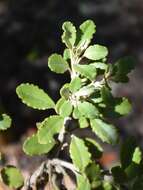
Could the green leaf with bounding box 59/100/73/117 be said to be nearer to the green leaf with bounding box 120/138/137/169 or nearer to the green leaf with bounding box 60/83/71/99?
the green leaf with bounding box 60/83/71/99

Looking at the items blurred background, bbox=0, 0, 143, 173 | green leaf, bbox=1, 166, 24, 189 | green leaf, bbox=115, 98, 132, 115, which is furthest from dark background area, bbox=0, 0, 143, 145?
green leaf, bbox=115, 98, 132, 115

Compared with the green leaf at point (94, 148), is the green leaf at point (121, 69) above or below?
above

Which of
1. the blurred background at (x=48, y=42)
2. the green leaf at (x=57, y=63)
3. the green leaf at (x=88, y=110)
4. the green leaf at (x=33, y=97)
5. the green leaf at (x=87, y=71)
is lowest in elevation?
the blurred background at (x=48, y=42)

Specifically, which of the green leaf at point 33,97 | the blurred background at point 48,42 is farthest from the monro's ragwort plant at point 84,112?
the blurred background at point 48,42

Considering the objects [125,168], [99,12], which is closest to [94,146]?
[125,168]

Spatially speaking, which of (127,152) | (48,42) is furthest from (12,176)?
(48,42)

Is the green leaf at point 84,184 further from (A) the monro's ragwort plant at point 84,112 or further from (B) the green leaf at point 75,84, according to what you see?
(B) the green leaf at point 75,84
